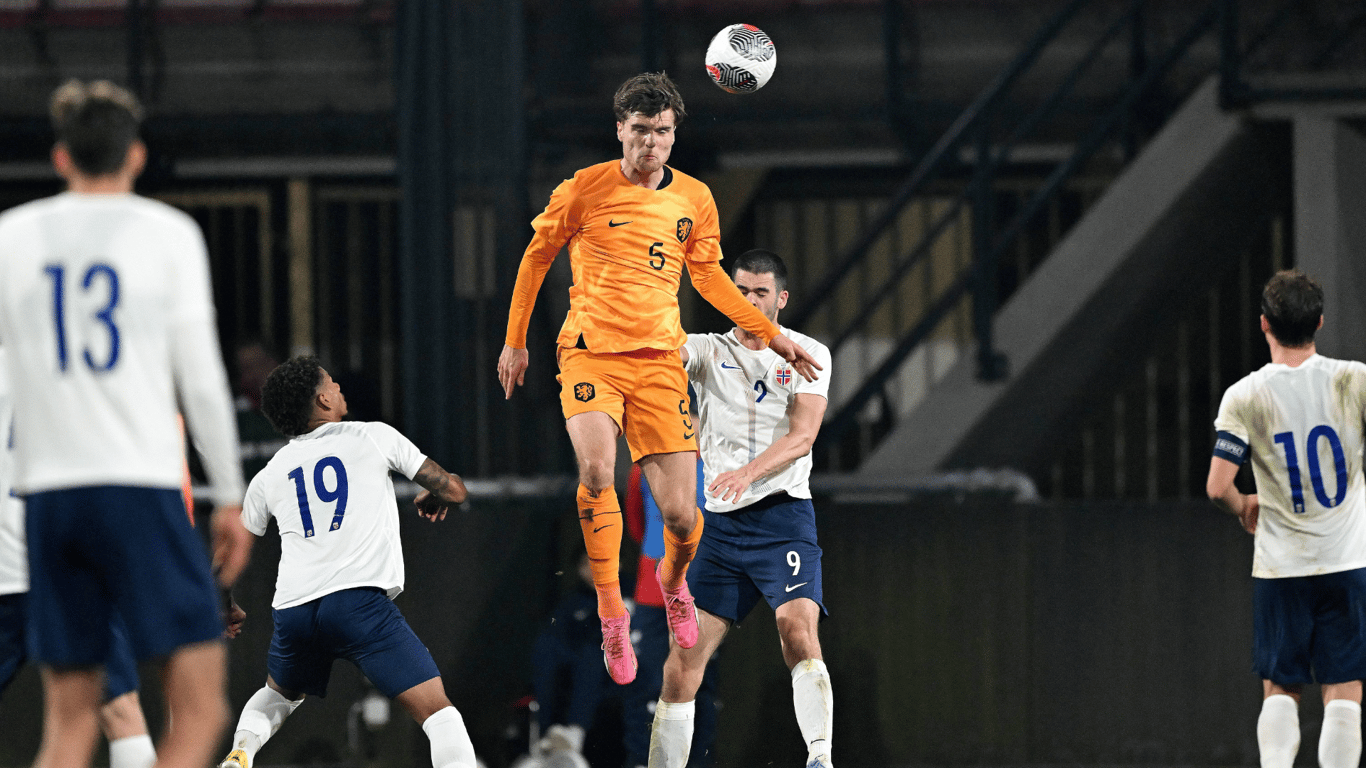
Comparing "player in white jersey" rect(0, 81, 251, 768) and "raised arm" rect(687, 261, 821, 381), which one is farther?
"raised arm" rect(687, 261, 821, 381)

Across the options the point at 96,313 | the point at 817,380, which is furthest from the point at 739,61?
the point at 96,313

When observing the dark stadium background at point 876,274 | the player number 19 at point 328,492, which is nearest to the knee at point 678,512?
the player number 19 at point 328,492

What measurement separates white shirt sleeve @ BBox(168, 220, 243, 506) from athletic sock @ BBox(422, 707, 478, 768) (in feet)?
7.15

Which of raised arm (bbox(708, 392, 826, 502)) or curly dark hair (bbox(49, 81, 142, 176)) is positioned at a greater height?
curly dark hair (bbox(49, 81, 142, 176))

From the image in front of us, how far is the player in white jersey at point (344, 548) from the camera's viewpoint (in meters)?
5.93

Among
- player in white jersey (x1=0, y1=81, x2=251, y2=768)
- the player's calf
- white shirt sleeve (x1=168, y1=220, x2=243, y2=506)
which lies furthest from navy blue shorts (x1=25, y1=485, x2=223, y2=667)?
the player's calf

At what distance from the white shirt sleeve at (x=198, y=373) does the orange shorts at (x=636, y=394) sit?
2.33m

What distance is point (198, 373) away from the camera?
12.9ft

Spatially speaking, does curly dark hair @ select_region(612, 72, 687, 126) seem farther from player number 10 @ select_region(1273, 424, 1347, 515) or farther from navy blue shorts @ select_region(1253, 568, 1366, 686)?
navy blue shorts @ select_region(1253, 568, 1366, 686)

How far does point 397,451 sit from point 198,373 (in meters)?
2.11

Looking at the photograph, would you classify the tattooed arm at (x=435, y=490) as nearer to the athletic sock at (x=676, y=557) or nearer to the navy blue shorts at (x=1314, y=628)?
the athletic sock at (x=676, y=557)

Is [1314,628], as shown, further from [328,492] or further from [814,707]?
[328,492]

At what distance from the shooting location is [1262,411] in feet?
19.8

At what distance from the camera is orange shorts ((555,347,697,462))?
621cm
